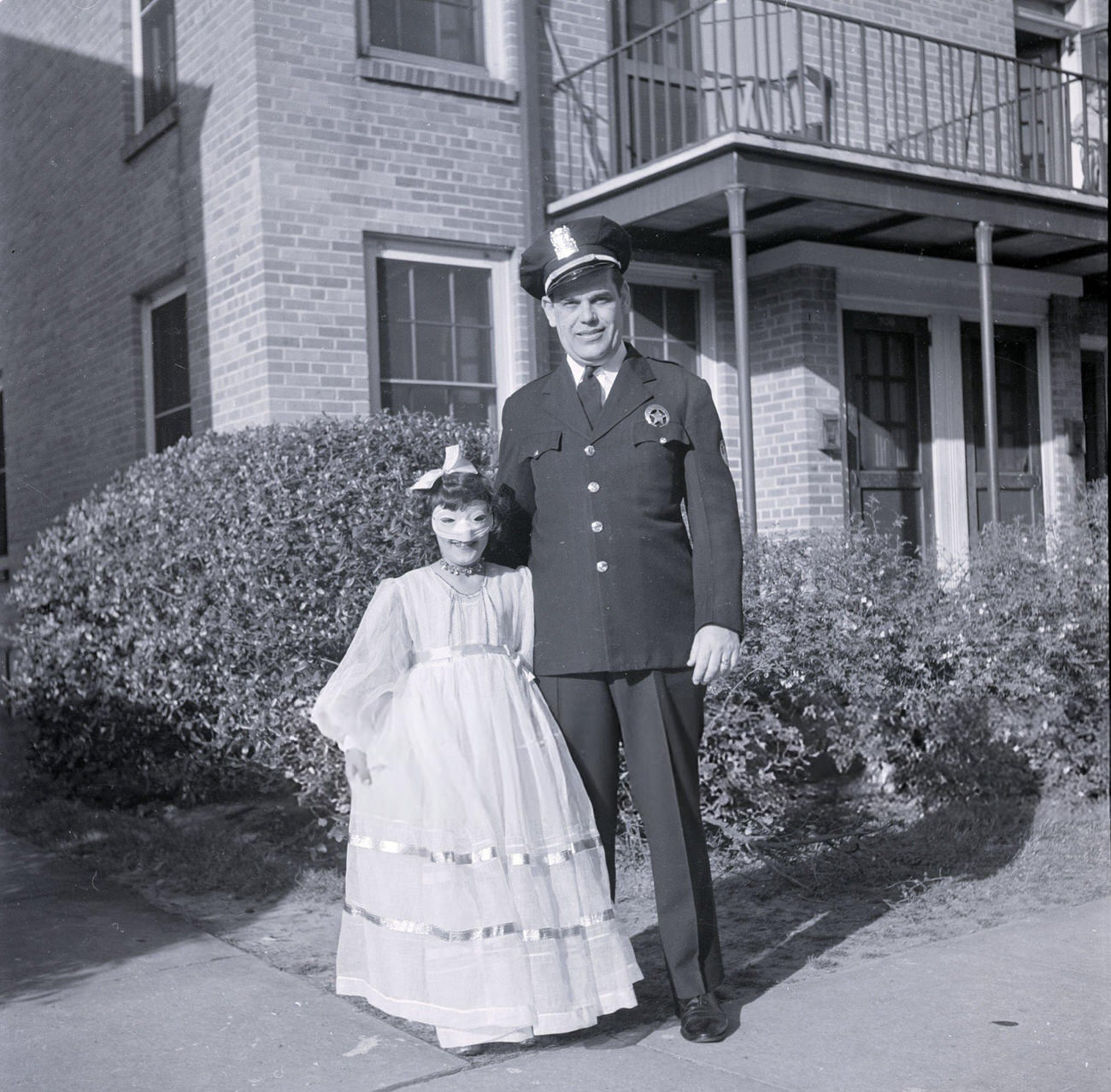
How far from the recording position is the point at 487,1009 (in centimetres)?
320

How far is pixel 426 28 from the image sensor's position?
336 inches

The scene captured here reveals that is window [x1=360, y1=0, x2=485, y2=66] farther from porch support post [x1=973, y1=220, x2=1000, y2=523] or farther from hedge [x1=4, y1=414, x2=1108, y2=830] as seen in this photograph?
porch support post [x1=973, y1=220, x2=1000, y2=523]

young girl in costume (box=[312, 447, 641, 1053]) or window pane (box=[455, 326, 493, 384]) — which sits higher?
window pane (box=[455, 326, 493, 384])

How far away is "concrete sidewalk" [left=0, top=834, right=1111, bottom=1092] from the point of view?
3.24 metres

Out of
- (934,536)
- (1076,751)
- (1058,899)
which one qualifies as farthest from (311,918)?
(934,536)

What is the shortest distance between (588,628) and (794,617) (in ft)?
8.05

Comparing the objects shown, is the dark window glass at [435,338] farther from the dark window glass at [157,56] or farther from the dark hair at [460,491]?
the dark hair at [460,491]

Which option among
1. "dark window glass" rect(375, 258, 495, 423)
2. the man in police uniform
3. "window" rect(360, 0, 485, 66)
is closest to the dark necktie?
the man in police uniform

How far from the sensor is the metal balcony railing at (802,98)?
332 inches

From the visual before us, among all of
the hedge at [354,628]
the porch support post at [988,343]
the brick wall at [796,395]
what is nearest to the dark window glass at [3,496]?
the hedge at [354,628]

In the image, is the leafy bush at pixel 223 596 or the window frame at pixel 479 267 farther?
the window frame at pixel 479 267

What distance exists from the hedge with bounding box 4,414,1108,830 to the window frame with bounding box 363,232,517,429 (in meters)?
1.69

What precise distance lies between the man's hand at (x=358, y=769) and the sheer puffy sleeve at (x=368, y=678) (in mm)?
20

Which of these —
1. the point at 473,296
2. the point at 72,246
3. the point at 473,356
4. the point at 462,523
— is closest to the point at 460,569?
the point at 462,523
